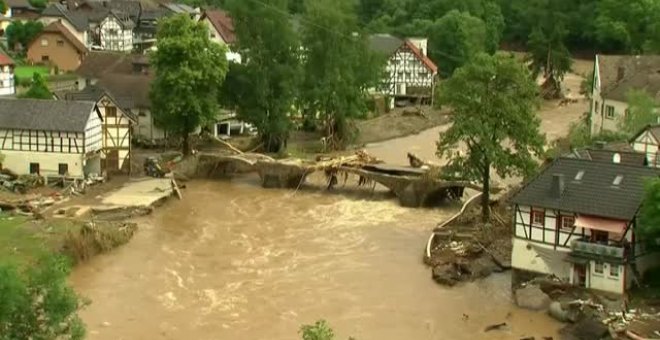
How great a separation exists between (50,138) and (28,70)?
104 ft

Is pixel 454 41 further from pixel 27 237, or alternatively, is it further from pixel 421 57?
pixel 27 237

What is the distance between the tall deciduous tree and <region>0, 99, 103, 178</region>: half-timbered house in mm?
15357

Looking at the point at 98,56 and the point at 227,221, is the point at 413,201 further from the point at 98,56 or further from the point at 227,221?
the point at 98,56

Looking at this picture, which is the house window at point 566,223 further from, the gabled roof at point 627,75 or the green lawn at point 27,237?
the gabled roof at point 627,75

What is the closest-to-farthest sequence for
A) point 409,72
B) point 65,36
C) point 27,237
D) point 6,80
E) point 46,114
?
point 27,237
point 46,114
point 6,80
point 409,72
point 65,36

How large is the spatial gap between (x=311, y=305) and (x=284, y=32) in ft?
91.6

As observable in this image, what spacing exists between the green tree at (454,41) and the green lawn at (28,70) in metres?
31.3

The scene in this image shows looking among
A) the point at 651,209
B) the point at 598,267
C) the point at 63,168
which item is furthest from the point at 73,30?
the point at 651,209

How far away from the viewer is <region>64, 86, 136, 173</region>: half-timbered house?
5528 cm

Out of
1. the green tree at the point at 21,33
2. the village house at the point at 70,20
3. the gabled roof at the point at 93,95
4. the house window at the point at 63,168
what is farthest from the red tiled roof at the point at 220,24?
the house window at the point at 63,168

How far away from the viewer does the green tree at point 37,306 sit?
23.0 meters

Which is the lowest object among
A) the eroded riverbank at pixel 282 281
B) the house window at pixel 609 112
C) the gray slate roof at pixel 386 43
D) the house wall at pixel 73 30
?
the eroded riverbank at pixel 282 281

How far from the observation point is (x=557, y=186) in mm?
37156

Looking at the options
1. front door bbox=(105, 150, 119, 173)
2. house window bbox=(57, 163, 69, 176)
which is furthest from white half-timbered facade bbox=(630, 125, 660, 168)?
house window bbox=(57, 163, 69, 176)
